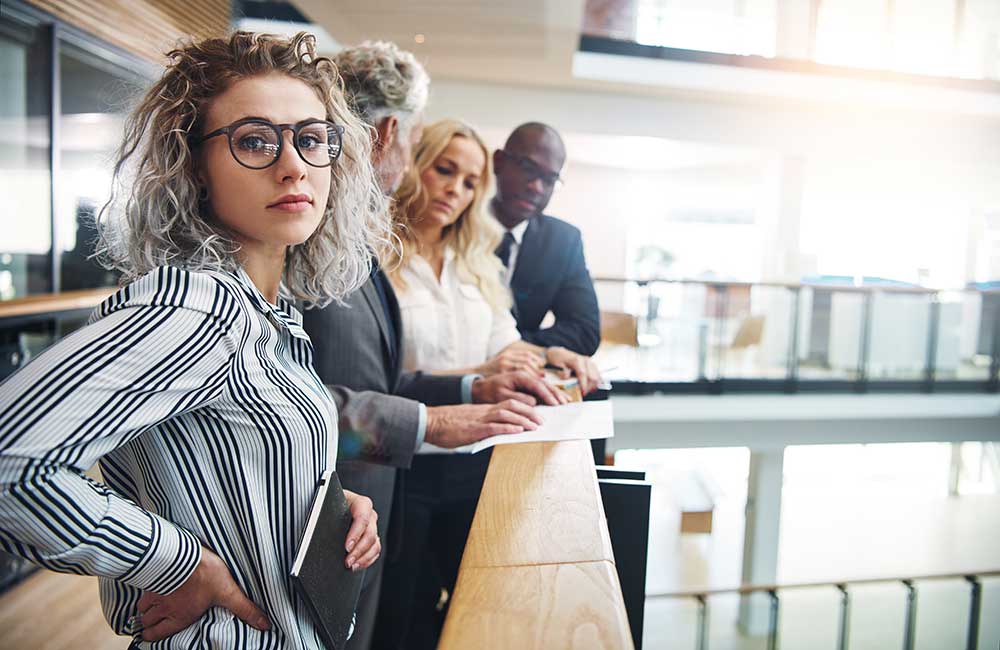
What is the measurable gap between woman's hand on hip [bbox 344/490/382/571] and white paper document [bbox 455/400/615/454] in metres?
0.19

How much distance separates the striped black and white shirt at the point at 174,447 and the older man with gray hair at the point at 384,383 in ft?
0.84

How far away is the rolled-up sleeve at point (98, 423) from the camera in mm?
659

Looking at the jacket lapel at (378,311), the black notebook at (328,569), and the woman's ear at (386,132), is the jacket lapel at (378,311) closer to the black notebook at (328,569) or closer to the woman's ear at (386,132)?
the woman's ear at (386,132)

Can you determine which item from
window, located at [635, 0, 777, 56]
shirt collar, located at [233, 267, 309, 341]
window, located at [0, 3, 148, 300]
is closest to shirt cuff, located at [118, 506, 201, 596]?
shirt collar, located at [233, 267, 309, 341]

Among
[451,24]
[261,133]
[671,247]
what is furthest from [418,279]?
[671,247]

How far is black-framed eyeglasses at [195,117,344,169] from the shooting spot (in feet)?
3.11

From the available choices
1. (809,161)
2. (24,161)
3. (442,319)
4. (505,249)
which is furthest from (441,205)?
(809,161)

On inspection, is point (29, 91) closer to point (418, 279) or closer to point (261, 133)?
point (418, 279)

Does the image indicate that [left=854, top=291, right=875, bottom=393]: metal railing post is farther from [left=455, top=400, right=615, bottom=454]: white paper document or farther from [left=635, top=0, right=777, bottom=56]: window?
[left=455, top=400, right=615, bottom=454]: white paper document

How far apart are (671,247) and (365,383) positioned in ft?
39.8

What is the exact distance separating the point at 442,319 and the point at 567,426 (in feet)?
2.43

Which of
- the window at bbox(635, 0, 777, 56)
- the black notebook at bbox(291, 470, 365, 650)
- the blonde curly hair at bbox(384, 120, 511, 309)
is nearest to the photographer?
the black notebook at bbox(291, 470, 365, 650)

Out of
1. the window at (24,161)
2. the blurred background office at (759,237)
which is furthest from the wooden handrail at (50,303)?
the window at (24,161)

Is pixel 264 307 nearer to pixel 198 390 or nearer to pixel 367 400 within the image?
pixel 198 390
